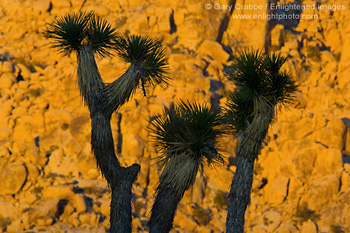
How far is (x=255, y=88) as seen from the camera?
10172 mm

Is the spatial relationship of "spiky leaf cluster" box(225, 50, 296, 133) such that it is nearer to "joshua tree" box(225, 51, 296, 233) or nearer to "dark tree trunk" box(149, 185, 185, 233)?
"joshua tree" box(225, 51, 296, 233)

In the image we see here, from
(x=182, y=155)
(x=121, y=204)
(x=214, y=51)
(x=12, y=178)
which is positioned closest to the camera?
(x=182, y=155)

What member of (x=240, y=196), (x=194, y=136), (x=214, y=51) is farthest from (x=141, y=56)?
(x=214, y=51)

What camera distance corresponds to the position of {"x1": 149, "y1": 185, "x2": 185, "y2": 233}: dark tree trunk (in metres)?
9.88

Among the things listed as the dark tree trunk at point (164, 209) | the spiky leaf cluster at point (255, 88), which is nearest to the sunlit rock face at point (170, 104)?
the spiky leaf cluster at point (255, 88)

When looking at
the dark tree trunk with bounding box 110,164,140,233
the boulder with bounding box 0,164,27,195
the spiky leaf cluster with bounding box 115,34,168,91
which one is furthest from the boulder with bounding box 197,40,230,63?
the dark tree trunk with bounding box 110,164,140,233

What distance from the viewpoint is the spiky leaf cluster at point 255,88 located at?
1009cm

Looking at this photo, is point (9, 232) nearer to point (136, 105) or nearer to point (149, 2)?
point (136, 105)

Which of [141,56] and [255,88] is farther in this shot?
[141,56]

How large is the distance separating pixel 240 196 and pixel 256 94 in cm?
219

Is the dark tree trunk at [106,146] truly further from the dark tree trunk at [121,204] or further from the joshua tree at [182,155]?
the joshua tree at [182,155]

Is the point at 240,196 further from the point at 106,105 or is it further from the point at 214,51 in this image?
the point at 214,51

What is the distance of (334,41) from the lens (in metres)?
27.9

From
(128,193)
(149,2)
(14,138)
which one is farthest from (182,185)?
(149,2)
